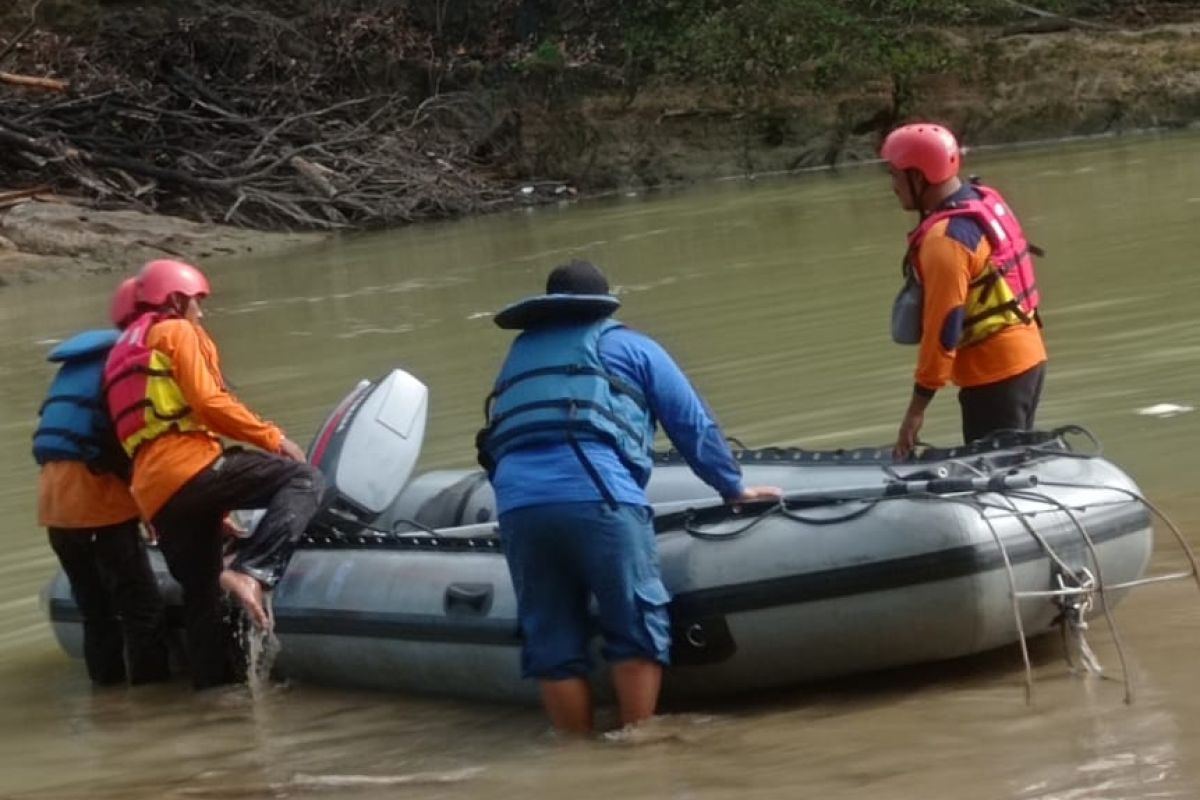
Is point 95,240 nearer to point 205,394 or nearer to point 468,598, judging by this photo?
point 205,394

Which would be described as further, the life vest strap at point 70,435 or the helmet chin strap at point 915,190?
the life vest strap at point 70,435

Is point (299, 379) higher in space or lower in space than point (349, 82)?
lower

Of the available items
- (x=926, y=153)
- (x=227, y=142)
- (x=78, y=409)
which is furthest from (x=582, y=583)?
(x=227, y=142)

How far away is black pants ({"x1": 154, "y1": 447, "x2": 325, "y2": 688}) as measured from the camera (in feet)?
21.3

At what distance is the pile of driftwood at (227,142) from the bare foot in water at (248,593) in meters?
15.5

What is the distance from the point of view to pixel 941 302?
6.04 m

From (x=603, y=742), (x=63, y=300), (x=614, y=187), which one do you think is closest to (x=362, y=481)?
(x=603, y=742)

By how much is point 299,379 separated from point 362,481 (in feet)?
18.4

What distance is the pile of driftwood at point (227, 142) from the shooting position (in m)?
22.1

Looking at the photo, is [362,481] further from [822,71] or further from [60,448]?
[822,71]

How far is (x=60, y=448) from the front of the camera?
22.4 ft

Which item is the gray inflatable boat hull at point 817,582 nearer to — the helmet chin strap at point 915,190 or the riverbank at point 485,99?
the helmet chin strap at point 915,190

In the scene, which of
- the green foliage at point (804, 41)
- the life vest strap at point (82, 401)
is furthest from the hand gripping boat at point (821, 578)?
the green foliage at point (804, 41)

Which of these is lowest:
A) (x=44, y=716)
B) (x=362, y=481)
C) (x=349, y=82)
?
(x=44, y=716)
